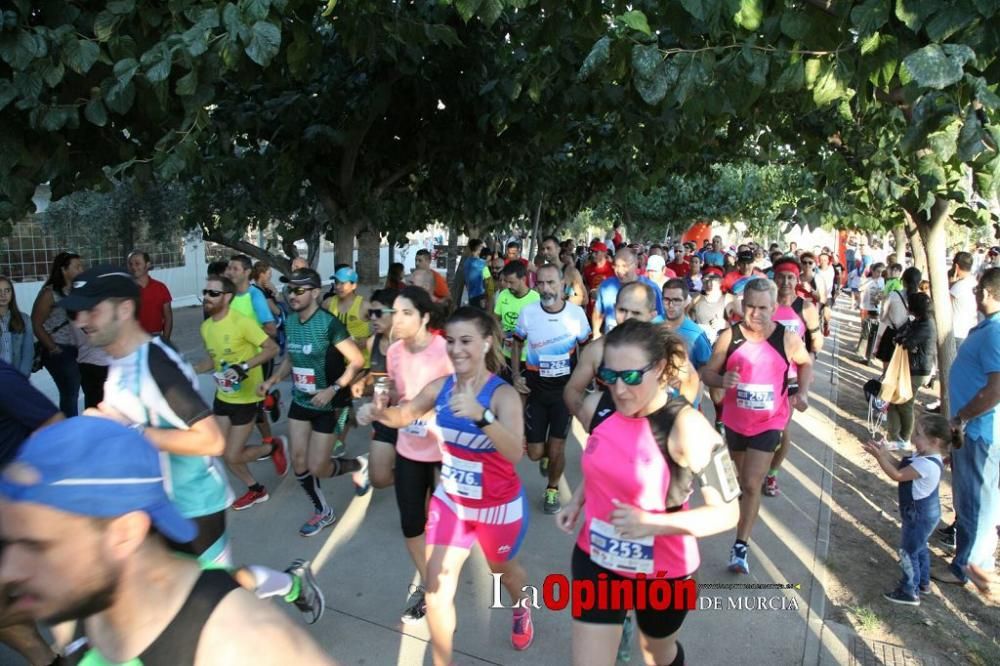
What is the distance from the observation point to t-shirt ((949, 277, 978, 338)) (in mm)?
8789

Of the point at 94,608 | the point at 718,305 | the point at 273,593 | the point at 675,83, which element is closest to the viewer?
the point at 94,608

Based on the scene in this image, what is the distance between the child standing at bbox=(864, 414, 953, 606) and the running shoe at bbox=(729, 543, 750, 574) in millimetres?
832

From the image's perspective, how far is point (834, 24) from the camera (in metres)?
3.29

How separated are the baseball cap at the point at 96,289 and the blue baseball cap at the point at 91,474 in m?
1.77

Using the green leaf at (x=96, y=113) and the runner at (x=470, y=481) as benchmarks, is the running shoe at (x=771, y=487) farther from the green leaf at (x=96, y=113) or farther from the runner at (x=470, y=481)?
the green leaf at (x=96, y=113)

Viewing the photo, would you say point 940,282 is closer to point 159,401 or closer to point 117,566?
point 159,401

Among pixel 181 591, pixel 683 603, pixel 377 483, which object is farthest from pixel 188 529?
pixel 377 483

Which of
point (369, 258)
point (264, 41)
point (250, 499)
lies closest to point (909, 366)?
point (250, 499)

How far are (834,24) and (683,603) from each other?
267cm

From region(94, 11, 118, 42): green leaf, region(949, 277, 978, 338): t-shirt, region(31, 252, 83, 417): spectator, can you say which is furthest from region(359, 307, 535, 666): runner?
region(949, 277, 978, 338): t-shirt

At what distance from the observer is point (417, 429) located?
3.88 m

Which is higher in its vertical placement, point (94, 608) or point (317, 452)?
point (94, 608)

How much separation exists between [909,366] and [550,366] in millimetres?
4028

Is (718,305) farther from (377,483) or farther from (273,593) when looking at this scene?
(273,593)
